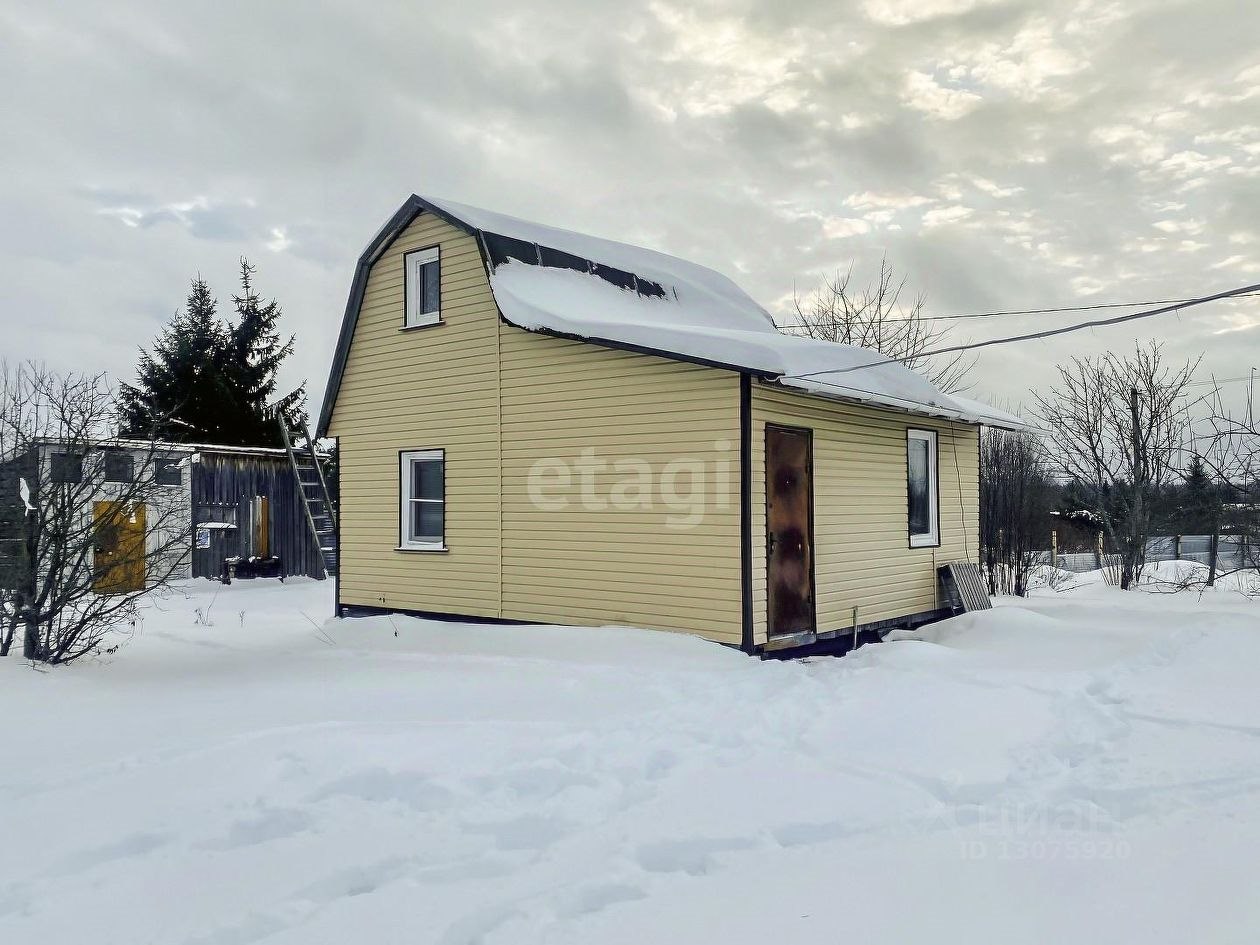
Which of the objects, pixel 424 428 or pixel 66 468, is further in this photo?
pixel 424 428

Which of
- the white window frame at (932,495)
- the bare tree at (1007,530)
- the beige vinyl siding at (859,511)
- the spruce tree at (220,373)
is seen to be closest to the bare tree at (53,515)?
the beige vinyl siding at (859,511)

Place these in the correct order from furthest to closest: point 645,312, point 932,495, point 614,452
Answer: point 932,495, point 645,312, point 614,452

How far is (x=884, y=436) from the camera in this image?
37.3ft

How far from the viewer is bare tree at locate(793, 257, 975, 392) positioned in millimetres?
26562

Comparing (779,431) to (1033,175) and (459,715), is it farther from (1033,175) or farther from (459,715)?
(1033,175)

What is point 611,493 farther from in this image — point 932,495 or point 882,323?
point 882,323

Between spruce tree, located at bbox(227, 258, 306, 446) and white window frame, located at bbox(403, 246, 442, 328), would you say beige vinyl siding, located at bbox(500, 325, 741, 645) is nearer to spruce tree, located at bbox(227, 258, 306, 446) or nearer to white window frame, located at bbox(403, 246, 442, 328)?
white window frame, located at bbox(403, 246, 442, 328)

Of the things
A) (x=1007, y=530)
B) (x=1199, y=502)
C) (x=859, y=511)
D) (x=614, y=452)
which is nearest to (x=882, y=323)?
(x=1007, y=530)

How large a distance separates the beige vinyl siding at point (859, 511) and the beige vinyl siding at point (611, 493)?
38 cm

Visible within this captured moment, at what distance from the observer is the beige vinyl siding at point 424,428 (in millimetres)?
11016

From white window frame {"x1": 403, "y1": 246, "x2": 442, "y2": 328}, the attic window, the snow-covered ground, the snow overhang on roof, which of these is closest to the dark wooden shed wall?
the snow overhang on roof

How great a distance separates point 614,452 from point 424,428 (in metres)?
3.43

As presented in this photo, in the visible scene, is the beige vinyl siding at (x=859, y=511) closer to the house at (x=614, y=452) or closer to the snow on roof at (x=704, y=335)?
the house at (x=614, y=452)

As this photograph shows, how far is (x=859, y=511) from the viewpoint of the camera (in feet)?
35.2
